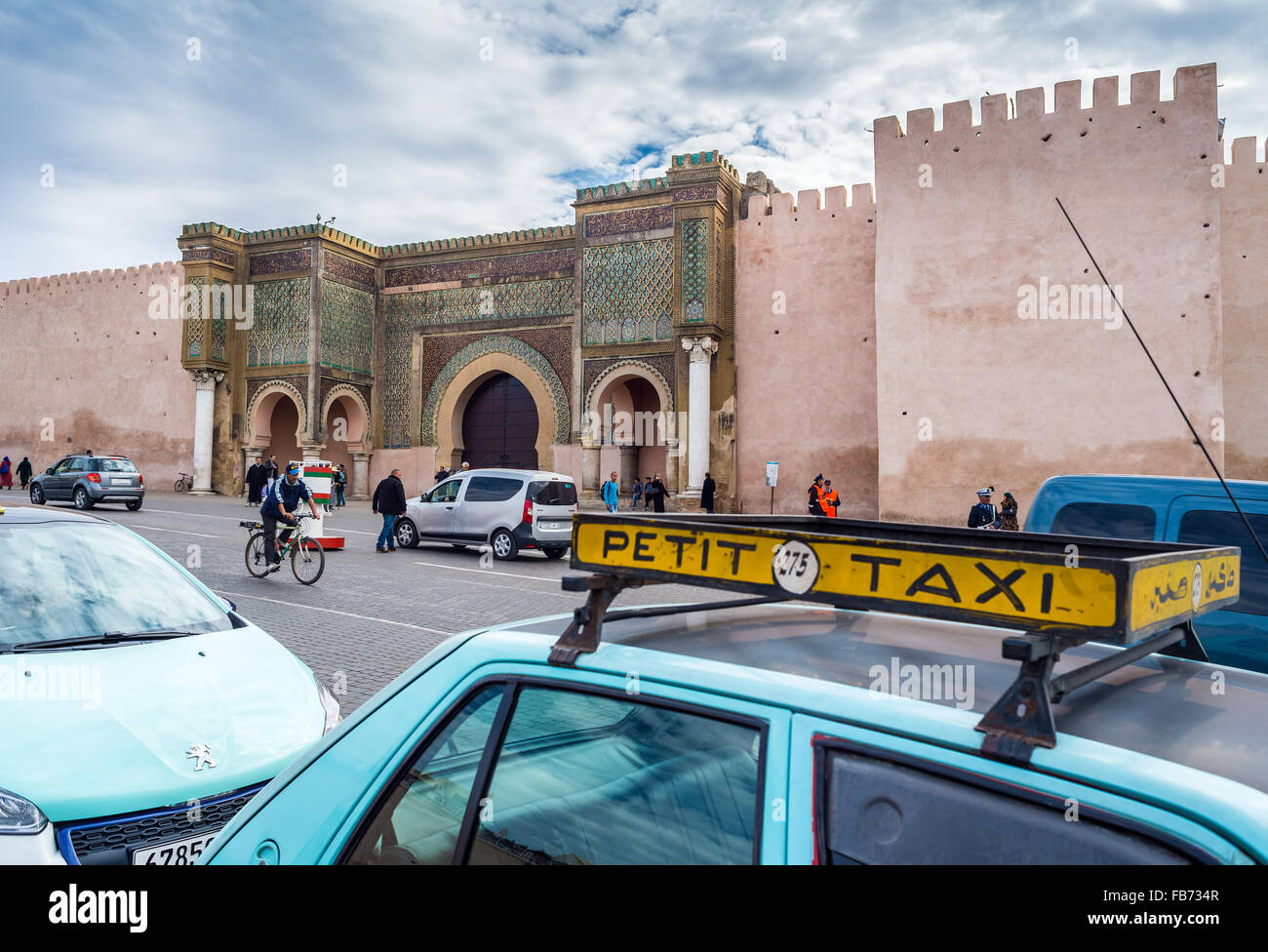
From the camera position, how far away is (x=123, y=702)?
2.92m

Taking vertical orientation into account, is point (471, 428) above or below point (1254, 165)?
below

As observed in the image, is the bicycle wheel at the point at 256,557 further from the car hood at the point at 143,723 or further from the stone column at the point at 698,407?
the stone column at the point at 698,407

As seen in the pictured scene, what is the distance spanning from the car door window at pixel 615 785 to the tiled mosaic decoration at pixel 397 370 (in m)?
25.2

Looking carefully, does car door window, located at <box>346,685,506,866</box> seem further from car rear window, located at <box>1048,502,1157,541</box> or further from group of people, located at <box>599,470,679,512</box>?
group of people, located at <box>599,470,679,512</box>

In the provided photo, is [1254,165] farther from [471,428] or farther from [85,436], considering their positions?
[85,436]

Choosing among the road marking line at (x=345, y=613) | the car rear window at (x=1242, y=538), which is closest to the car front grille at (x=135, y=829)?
the car rear window at (x=1242, y=538)

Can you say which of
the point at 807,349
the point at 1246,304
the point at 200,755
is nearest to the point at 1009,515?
the point at 1246,304

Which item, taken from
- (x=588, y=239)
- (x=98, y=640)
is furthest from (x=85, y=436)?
(x=98, y=640)

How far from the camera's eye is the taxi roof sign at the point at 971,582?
1.09 meters

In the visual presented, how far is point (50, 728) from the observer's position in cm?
269

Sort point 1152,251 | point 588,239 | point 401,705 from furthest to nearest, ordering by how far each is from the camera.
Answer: point 588,239, point 1152,251, point 401,705

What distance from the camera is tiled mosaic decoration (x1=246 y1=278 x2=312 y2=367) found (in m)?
25.3
